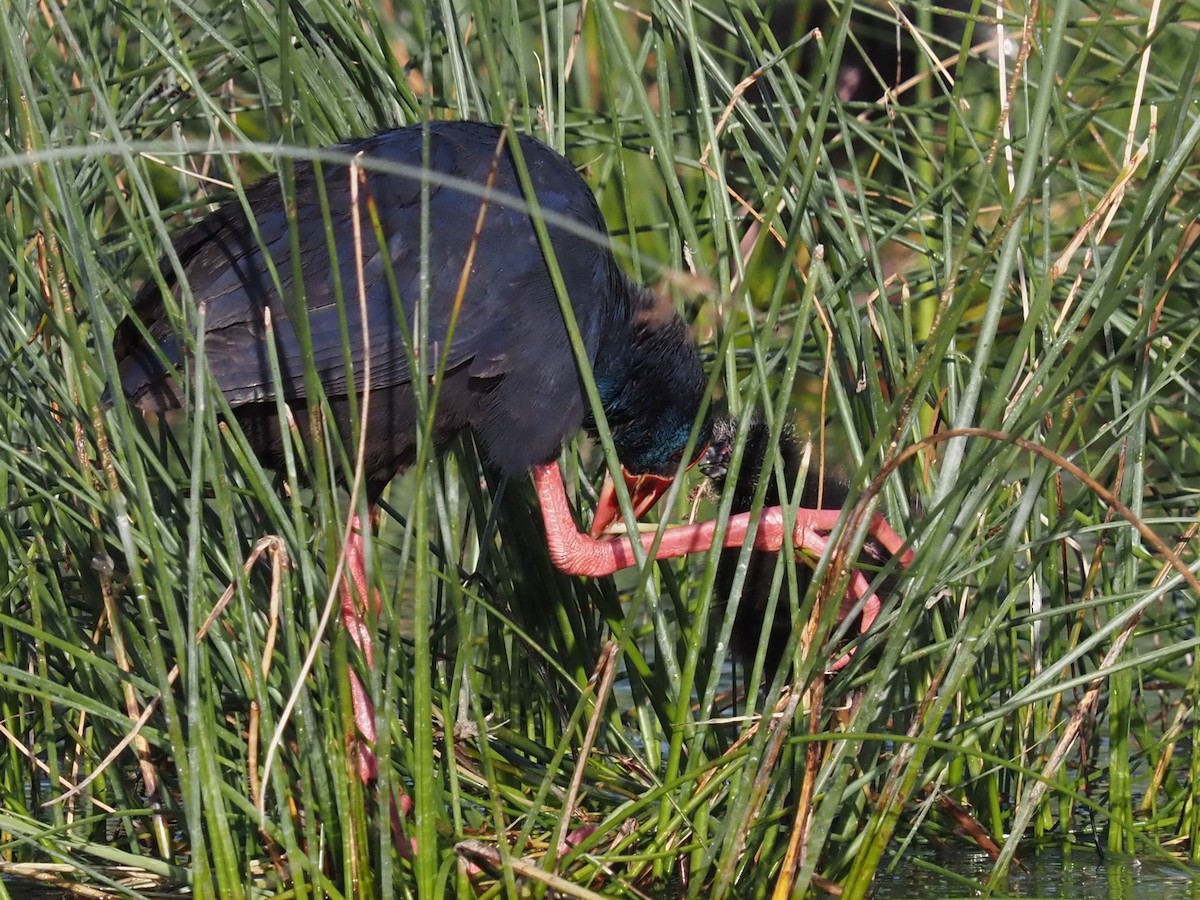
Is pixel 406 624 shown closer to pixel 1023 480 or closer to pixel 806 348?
pixel 806 348

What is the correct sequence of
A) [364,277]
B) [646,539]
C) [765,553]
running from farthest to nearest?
[765,553] → [646,539] → [364,277]

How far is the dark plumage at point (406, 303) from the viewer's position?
2.05m

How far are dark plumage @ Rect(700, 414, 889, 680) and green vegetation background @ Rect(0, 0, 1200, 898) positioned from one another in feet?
0.17

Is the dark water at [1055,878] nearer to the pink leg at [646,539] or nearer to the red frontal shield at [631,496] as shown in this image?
the pink leg at [646,539]

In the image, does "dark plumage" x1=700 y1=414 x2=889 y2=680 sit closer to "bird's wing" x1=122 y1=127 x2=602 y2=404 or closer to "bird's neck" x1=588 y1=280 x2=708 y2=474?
"bird's neck" x1=588 y1=280 x2=708 y2=474

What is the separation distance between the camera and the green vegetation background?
1530 millimetres

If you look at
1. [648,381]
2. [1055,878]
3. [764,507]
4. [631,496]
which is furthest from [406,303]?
[1055,878]

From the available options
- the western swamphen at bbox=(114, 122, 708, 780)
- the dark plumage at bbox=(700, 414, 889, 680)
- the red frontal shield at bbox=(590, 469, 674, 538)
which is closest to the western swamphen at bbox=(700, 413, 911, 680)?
the dark plumage at bbox=(700, 414, 889, 680)

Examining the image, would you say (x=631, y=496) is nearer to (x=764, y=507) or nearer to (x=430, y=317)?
(x=764, y=507)

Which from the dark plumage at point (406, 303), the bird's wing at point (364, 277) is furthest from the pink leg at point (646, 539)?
the bird's wing at point (364, 277)

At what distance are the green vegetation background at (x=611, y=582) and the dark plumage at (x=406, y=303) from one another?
105mm

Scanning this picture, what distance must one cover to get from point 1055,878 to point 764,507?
2.52 ft

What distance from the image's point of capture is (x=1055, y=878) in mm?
1963

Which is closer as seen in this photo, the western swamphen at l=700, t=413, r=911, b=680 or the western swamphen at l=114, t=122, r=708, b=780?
the western swamphen at l=114, t=122, r=708, b=780
